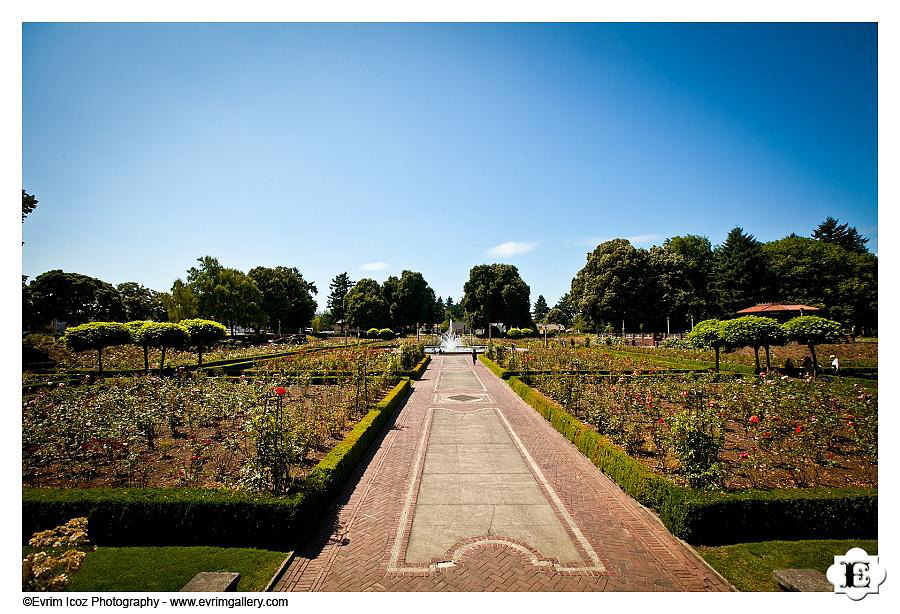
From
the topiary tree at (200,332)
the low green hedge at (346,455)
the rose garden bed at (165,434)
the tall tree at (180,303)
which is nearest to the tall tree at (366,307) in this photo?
the tall tree at (180,303)

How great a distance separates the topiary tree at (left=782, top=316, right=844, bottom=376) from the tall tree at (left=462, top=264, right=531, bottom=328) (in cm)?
4169

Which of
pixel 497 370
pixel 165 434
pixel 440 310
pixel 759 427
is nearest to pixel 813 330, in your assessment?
pixel 759 427

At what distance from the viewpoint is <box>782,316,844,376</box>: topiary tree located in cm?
1906

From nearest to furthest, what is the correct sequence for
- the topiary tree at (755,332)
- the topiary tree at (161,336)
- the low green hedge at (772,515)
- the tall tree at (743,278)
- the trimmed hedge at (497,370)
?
the low green hedge at (772,515) < the topiary tree at (755,332) < the topiary tree at (161,336) < the trimmed hedge at (497,370) < the tall tree at (743,278)

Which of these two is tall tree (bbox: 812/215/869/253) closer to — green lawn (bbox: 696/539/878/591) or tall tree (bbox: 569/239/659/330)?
tall tree (bbox: 569/239/659/330)

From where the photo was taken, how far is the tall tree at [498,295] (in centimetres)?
6156

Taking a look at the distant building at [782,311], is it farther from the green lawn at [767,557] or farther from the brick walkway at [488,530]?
the green lawn at [767,557]

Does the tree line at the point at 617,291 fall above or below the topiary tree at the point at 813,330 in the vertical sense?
above

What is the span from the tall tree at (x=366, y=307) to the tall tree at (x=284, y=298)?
6.61 metres

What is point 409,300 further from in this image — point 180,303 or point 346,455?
point 346,455

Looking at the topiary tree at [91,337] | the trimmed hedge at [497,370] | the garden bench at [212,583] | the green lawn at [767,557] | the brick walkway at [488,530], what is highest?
the topiary tree at [91,337]

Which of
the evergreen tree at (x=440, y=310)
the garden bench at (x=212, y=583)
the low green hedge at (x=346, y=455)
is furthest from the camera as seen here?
the evergreen tree at (x=440, y=310)

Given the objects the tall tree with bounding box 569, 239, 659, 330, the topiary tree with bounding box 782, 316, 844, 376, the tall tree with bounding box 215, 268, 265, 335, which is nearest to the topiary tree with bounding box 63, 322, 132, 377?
the tall tree with bounding box 215, 268, 265, 335

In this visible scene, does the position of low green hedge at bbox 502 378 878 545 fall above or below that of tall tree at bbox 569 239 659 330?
below
